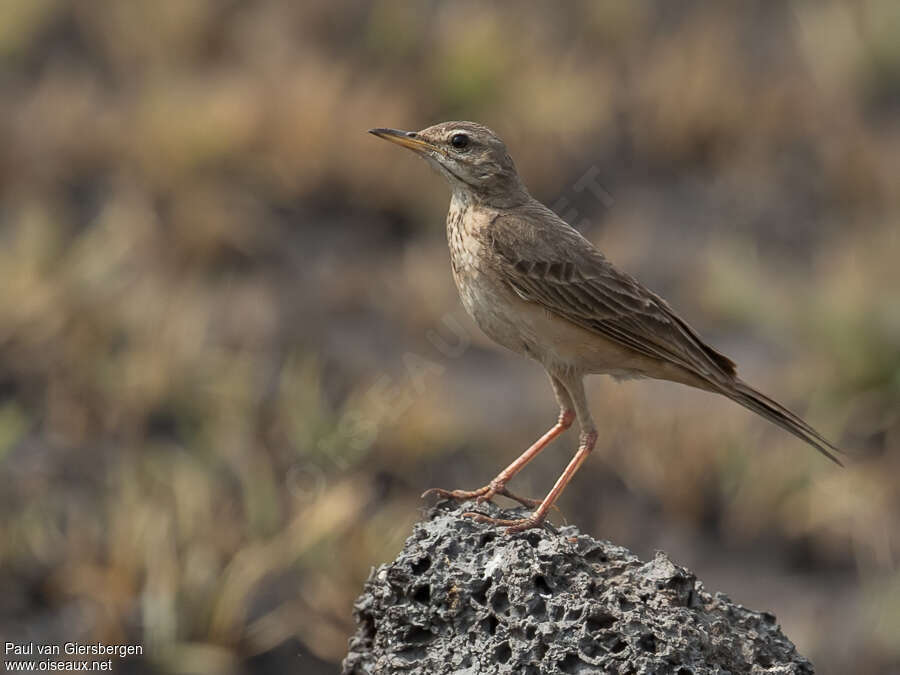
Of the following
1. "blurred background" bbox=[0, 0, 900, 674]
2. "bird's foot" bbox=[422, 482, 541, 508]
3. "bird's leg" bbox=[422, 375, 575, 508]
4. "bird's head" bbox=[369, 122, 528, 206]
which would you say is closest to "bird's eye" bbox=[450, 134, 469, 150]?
"bird's head" bbox=[369, 122, 528, 206]

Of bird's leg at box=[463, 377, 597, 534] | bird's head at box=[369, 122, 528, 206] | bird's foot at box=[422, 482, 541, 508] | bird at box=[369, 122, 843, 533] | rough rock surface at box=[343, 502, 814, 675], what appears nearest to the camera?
rough rock surface at box=[343, 502, 814, 675]

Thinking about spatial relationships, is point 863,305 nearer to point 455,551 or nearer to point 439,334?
point 439,334

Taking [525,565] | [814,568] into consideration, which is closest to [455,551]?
[525,565]

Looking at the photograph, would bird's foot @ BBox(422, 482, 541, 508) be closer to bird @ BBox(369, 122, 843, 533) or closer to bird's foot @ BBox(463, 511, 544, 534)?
bird @ BBox(369, 122, 843, 533)

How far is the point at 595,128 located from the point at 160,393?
8.60 meters

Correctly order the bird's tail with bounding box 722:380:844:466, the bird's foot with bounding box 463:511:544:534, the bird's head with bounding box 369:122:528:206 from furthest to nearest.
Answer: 1. the bird's head with bounding box 369:122:528:206
2. the bird's tail with bounding box 722:380:844:466
3. the bird's foot with bounding box 463:511:544:534

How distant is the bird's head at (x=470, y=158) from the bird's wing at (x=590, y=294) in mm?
245

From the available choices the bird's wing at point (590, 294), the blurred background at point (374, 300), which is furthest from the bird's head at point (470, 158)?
the blurred background at point (374, 300)

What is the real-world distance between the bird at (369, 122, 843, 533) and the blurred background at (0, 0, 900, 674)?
431 cm

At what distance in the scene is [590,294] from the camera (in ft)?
23.3

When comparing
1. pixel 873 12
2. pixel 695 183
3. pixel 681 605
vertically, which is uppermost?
pixel 873 12

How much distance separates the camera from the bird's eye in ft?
24.3

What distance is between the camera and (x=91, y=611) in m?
10.6

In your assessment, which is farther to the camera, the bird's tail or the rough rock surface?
the bird's tail
